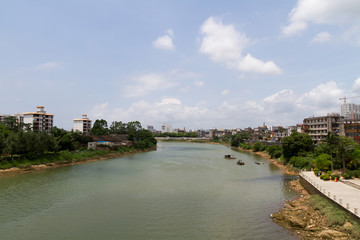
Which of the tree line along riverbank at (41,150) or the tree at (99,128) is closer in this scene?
the tree line along riverbank at (41,150)

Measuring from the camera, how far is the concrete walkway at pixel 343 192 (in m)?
15.3

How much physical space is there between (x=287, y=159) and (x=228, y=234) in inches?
1378

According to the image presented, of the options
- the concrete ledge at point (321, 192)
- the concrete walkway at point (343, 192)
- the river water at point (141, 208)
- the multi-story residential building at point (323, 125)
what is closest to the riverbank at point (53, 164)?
the river water at point (141, 208)

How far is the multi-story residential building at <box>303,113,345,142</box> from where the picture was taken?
58531mm

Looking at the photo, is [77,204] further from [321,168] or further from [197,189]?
Result: [321,168]

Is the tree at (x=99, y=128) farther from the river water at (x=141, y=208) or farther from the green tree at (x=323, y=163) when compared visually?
the green tree at (x=323, y=163)

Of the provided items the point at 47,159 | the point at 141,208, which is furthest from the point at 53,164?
the point at 141,208

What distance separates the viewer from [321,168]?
2959 cm

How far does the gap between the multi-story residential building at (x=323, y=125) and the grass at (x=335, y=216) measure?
45.4m

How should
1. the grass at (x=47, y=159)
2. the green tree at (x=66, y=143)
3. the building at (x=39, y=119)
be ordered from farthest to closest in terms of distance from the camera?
the building at (x=39, y=119) < the green tree at (x=66, y=143) < the grass at (x=47, y=159)

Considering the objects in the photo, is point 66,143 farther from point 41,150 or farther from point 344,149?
point 344,149

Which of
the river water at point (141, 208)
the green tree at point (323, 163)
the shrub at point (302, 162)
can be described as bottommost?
the river water at point (141, 208)

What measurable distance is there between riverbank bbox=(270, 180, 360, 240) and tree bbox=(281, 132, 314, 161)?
992 inches

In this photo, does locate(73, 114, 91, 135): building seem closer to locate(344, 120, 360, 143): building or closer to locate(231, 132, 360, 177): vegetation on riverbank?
locate(231, 132, 360, 177): vegetation on riverbank
